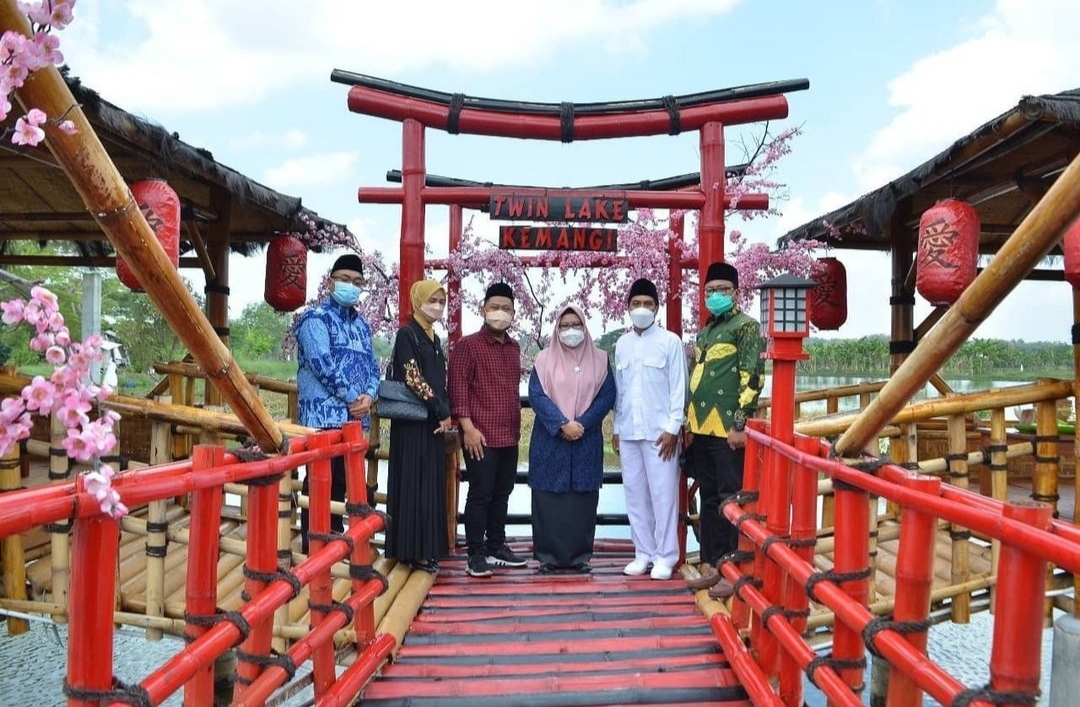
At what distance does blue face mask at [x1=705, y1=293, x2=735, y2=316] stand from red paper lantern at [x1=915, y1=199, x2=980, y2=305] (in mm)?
1721

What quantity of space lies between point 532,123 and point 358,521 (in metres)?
2.94

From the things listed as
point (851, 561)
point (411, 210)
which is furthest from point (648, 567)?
point (411, 210)

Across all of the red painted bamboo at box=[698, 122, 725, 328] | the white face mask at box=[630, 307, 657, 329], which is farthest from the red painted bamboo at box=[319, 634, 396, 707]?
the red painted bamboo at box=[698, 122, 725, 328]

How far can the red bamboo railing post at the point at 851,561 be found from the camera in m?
2.06

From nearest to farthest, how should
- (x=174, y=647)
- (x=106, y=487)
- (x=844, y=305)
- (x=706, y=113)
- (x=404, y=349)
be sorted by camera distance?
(x=106, y=487), (x=404, y=349), (x=706, y=113), (x=844, y=305), (x=174, y=647)

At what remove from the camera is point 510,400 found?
13.2ft

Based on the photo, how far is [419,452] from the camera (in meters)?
3.78

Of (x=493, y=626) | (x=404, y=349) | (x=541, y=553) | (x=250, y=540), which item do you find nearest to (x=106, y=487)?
(x=250, y=540)

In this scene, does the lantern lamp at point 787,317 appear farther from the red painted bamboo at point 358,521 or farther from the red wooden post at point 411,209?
the red wooden post at point 411,209

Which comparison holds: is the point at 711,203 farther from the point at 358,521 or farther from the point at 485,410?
the point at 358,521

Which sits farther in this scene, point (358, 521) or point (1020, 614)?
point (358, 521)

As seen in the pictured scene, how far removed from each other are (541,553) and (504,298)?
151 cm

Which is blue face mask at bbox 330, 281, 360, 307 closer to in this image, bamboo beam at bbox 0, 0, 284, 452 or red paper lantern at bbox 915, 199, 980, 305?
bamboo beam at bbox 0, 0, 284, 452

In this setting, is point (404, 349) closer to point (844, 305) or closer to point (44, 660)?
point (844, 305)
